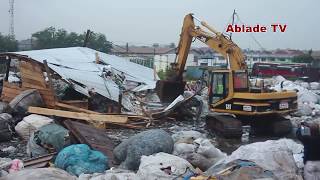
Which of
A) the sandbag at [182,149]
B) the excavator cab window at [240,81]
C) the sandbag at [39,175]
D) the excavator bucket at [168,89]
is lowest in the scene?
the sandbag at [182,149]

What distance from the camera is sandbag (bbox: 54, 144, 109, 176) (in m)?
5.35

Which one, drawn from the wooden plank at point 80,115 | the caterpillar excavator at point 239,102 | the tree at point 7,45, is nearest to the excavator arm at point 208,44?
the caterpillar excavator at point 239,102

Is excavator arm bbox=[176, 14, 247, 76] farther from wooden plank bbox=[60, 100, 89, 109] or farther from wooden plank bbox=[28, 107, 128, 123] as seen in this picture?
wooden plank bbox=[60, 100, 89, 109]

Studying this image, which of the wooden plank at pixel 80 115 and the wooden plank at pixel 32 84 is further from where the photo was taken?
the wooden plank at pixel 32 84

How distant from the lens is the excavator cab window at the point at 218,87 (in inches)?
451

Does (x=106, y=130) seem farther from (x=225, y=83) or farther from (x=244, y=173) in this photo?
(x=244, y=173)

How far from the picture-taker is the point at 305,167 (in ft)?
15.7

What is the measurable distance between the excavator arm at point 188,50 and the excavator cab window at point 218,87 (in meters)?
0.99

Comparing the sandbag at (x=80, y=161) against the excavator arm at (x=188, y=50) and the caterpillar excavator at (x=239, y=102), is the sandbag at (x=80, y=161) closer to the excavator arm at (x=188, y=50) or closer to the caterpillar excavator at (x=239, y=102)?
the caterpillar excavator at (x=239, y=102)

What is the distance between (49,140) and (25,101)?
470cm

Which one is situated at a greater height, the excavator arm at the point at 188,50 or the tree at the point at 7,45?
the tree at the point at 7,45

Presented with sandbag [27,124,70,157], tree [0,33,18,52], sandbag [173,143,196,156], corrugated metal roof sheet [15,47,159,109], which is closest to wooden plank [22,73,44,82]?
corrugated metal roof sheet [15,47,159,109]

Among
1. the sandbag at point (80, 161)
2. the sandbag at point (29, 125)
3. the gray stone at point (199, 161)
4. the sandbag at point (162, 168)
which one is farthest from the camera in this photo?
the sandbag at point (29, 125)

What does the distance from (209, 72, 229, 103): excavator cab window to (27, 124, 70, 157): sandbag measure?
5.20 metres
